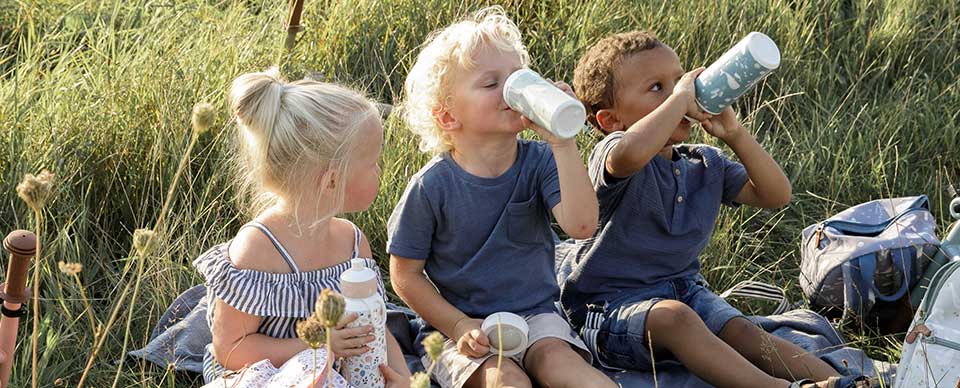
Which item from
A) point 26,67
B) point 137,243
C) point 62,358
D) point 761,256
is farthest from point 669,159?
point 26,67

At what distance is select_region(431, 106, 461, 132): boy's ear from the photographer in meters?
2.76

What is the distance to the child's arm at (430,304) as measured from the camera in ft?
8.93

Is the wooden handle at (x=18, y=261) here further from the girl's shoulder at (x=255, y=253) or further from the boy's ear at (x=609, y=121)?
the boy's ear at (x=609, y=121)

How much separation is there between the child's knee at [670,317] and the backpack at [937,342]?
502mm

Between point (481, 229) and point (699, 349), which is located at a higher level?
point (481, 229)

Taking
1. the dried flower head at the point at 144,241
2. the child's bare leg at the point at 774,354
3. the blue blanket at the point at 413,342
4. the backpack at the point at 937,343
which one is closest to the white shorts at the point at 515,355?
the blue blanket at the point at 413,342

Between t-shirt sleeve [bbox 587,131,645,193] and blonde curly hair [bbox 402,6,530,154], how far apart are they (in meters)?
0.28

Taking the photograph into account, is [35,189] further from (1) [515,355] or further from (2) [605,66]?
(2) [605,66]

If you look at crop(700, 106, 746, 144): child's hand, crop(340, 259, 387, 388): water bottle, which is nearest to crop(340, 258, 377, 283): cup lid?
crop(340, 259, 387, 388): water bottle

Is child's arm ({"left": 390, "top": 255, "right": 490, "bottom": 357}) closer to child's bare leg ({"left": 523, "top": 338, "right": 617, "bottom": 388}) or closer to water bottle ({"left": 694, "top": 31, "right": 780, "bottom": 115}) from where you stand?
child's bare leg ({"left": 523, "top": 338, "right": 617, "bottom": 388})

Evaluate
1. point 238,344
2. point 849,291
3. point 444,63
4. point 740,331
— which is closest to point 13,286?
point 238,344

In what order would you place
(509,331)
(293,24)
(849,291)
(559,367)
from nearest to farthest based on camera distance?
(509,331) → (559,367) → (849,291) → (293,24)

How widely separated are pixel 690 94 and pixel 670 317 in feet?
1.77

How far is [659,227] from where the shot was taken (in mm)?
3016
